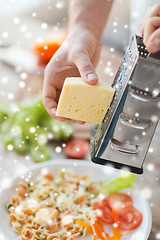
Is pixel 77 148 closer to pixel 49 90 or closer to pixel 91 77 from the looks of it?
pixel 49 90

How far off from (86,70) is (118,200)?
0.53 metres

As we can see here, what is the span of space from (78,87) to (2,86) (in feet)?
3.60

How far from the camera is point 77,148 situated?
1245 millimetres

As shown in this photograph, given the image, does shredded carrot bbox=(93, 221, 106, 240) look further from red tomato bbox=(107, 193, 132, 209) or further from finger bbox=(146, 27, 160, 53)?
finger bbox=(146, 27, 160, 53)

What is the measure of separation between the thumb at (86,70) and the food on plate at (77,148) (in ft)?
1.75

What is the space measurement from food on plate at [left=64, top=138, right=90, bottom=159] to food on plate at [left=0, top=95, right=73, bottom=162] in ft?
0.16

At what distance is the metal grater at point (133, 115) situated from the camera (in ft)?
1.69

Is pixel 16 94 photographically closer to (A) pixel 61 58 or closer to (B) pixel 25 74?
(B) pixel 25 74

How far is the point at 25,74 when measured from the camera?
1615 mm

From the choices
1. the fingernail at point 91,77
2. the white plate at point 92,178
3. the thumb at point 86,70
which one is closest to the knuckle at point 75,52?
the thumb at point 86,70

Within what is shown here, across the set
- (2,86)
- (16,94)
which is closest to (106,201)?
(16,94)

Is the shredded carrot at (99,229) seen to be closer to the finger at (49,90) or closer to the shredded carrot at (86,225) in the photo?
the shredded carrot at (86,225)

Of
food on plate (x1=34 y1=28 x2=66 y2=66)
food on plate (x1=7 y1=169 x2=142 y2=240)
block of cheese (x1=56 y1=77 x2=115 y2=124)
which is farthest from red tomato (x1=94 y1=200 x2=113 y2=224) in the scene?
food on plate (x1=34 y1=28 x2=66 y2=66)

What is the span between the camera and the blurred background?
120cm
